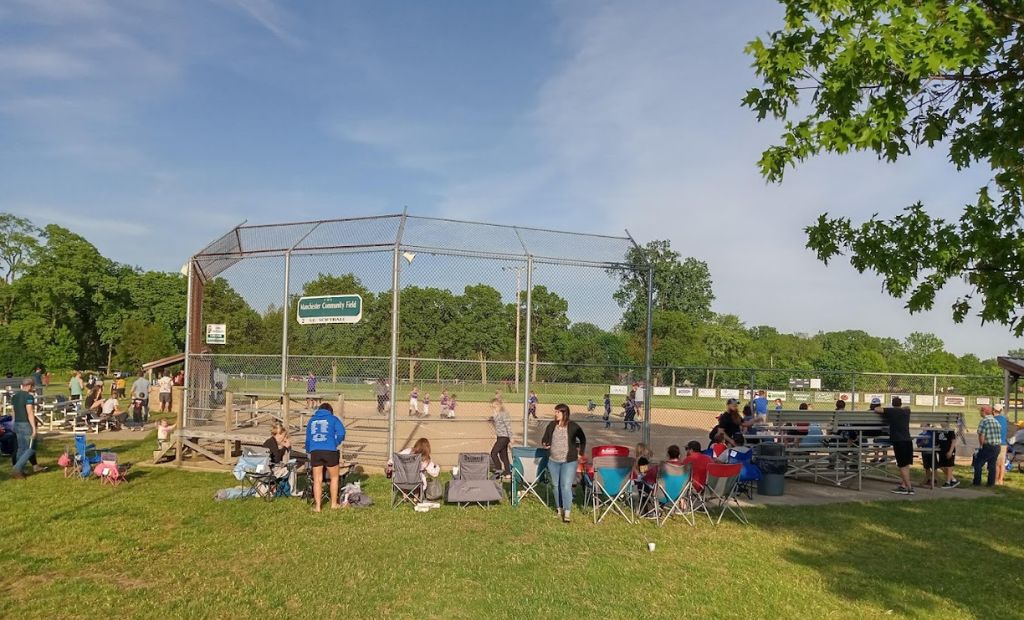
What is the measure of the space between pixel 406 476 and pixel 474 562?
9.11 ft

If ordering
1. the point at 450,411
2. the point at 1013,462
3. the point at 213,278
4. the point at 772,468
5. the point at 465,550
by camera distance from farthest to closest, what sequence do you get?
the point at 450,411 < the point at 1013,462 < the point at 213,278 < the point at 772,468 < the point at 465,550

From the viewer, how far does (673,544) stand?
25.7 feet

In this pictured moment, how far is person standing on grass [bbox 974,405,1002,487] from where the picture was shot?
1265cm

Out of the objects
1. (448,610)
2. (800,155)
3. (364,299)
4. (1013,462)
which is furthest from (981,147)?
(1013,462)

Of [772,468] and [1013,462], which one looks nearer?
[772,468]

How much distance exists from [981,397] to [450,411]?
27848 mm

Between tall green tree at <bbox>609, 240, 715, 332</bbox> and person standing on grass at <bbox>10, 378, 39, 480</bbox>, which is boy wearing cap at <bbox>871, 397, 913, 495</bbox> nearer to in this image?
tall green tree at <bbox>609, 240, 715, 332</bbox>

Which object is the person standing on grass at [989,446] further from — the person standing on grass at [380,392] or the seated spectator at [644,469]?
the person standing on grass at [380,392]

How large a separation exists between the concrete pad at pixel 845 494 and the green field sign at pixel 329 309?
682 centimetres

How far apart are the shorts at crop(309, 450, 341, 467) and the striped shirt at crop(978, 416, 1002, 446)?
1106 centimetres

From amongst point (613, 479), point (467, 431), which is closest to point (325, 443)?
point (613, 479)

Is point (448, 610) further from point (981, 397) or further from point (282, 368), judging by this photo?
point (981, 397)

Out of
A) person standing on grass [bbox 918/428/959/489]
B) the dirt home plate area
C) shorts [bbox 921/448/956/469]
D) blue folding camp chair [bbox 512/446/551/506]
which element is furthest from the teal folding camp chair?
shorts [bbox 921/448/956/469]

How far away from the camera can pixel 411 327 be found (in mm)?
12305
